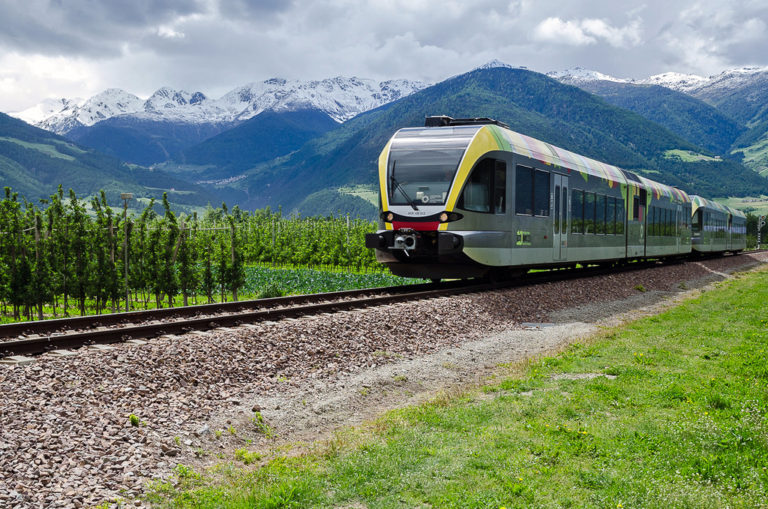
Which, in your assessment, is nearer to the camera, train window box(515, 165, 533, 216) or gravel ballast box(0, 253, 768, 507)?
gravel ballast box(0, 253, 768, 507)

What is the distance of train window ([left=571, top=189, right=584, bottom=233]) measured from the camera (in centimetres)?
2139

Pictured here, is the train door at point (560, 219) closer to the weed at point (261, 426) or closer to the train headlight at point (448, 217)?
the train headlight at point (448, 217)

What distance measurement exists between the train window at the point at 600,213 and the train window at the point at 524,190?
6527 millimetres

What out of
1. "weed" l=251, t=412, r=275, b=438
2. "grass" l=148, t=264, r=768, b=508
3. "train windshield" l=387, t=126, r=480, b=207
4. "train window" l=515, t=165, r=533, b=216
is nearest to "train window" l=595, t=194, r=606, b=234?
"train window" l=515, t=165, r=533, b=216

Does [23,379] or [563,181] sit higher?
[563,181]

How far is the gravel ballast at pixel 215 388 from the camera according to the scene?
5441 mm

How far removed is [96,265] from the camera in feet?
66.4

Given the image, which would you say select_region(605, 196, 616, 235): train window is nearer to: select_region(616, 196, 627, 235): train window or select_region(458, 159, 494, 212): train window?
select_region(616, 196, 627, 235): train window

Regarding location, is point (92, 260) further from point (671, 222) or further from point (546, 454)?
point (671, 222)

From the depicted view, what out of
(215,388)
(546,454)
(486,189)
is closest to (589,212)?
(486,189)

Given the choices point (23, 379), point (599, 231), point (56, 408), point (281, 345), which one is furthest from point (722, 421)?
point (599, 231)

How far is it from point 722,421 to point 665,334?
6.83 meters

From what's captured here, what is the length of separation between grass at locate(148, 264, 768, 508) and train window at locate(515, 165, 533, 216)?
8.70 metres

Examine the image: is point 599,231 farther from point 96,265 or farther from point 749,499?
point 749,499
